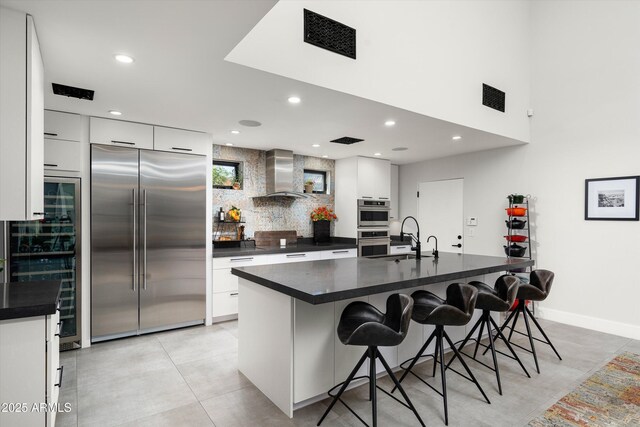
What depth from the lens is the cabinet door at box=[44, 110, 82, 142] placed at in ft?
10.9

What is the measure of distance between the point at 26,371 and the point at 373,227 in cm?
488

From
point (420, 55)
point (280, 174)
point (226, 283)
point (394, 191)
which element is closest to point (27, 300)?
point (226, 283)

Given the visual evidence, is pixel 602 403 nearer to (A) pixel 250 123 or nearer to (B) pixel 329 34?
(B) pixel 329 34

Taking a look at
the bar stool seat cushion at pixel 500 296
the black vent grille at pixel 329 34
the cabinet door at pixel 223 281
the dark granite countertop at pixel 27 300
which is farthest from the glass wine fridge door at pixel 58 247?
the bar stool seat cushion at pixel 500 296

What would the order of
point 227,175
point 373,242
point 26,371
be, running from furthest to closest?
point 373,242
point 227,175
point 26,371

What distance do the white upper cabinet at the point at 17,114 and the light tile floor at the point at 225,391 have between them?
1.50 m

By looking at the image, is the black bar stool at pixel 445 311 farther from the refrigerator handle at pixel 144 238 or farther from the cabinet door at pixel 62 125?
the cabinet door at pixel 62 125

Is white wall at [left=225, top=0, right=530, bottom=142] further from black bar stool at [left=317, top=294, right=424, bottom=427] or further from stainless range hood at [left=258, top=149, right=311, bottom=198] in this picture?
stainless range hood at [left=258, top=149, right=311, bottom=198]

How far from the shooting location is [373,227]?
5887mm

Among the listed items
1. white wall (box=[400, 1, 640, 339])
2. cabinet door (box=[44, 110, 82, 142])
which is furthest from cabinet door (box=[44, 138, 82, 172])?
white wall (box=[400, 1, 640, 339])

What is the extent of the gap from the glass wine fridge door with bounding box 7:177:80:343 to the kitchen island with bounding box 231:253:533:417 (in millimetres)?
1942

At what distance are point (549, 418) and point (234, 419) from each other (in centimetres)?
211

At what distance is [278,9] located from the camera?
8.14 feet

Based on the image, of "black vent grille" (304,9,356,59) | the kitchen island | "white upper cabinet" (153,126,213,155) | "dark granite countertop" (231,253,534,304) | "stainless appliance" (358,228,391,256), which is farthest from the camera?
"stainless appliance" (358,228,391,256)
